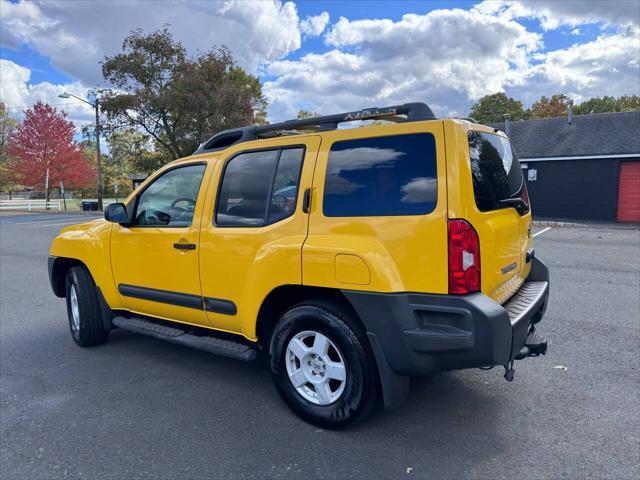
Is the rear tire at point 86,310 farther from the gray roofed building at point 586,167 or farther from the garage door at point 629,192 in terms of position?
the garage door at point 629,192

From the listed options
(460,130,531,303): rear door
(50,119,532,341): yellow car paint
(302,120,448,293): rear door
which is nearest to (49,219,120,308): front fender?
(50,119,532,341): yellow car paint

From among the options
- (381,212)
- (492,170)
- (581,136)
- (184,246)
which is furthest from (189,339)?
(581,136)

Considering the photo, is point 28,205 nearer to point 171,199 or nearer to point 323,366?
point 171,199

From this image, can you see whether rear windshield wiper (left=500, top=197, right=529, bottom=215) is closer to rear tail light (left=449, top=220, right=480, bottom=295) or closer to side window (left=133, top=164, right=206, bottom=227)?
rear tail light (left=449, top=220, right=480, bottom=295)

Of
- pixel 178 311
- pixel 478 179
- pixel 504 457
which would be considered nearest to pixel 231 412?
pixel 178 311

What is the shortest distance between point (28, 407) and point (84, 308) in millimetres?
1271

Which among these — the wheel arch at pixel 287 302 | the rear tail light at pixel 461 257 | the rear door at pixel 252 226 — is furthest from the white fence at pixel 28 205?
the rear tail light at pixel 461 257

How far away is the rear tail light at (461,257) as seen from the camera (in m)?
2.62

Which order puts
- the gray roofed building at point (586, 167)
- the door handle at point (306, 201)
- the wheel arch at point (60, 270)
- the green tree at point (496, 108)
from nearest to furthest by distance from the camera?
the door handle at point (306, 201)
the wheel arch at point (60, 270)
the gray roofed building at point (586, 167)
the green tree at point (496, 108)

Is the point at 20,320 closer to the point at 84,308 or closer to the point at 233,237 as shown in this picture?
the point at 84,308

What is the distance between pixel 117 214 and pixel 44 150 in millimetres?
37754

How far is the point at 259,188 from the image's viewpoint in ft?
11.5

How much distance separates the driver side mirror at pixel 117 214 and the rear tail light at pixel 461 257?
2.96 meters

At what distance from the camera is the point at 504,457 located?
276 cm
